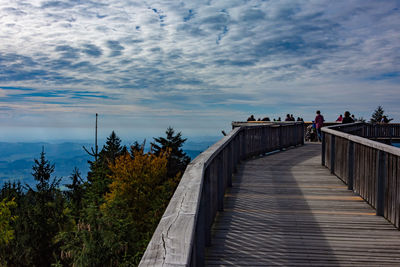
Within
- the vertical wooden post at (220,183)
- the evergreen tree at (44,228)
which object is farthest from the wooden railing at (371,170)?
the evergreen tree at (44,228)

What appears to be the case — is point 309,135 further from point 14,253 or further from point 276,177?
point 14,253

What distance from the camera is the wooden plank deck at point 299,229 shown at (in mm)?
4391

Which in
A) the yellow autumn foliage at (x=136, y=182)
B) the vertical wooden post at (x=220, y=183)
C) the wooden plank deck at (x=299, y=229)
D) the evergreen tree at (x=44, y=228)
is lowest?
the evergreen tree at (x=44, y=228)

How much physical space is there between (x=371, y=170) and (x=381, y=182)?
63 cm

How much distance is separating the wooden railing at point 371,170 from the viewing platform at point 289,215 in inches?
0.6

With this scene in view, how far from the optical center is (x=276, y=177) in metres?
10.0

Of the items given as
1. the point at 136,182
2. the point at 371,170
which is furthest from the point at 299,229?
the point at 136,182

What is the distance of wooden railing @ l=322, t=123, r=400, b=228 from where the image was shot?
5664mm

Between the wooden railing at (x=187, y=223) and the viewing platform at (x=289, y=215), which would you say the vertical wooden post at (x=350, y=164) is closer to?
the viewing platform at (x=289, y=215)

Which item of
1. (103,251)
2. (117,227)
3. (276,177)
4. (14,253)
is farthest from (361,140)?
(14,253)

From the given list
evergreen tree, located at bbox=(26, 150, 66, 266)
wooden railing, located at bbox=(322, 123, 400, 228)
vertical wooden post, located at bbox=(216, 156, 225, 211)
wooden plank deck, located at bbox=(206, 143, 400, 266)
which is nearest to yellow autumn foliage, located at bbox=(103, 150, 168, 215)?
evergreen tree, located at bbox=(26, 150, 66, 266)

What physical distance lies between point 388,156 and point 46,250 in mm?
33517

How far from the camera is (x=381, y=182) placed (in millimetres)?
6125

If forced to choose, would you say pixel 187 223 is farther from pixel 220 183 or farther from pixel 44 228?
pixel 44 228
